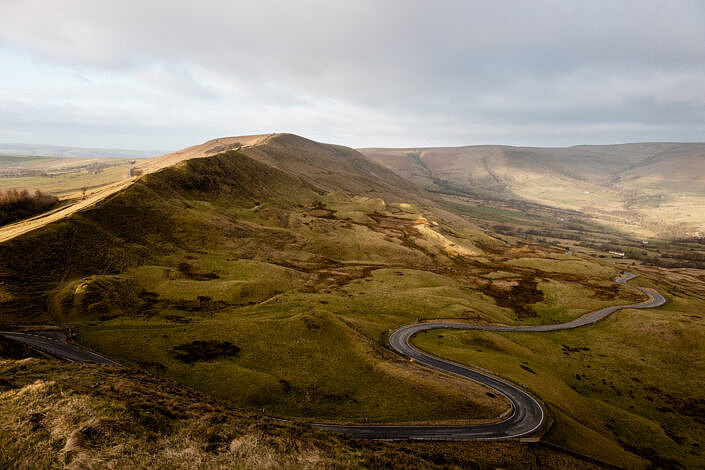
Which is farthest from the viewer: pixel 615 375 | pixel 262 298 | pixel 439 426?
pixel 262 298

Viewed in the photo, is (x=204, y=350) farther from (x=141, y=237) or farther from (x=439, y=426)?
(x=141, y=237)

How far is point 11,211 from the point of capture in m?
136

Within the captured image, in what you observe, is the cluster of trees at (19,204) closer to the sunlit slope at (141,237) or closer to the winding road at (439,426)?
the sunlit slope at (141,237)

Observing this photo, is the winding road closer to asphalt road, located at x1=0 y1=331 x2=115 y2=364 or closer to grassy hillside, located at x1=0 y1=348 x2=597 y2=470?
asphalt road, located at x1=0 y1=331 x2=115 y2=364

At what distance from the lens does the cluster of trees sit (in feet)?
438

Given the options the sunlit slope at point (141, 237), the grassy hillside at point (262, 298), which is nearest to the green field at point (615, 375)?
the grassy hillside at point (262, 298)

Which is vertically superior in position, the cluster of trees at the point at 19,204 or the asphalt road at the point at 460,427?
the cluster of trees at the point at 19,204

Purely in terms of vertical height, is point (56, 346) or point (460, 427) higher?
point (56, 346)

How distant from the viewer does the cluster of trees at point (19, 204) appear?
438ft

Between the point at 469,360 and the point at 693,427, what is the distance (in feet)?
155

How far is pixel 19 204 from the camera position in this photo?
14175cm

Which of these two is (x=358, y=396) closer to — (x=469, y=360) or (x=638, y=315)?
(x=469, y=360)

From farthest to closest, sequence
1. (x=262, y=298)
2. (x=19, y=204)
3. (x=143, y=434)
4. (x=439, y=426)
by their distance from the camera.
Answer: (x=19, y=204)
(x=262, y=298)
(x=439, y=426)
(x=143, y=434)

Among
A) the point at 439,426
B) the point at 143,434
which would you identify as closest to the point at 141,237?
the point at 143,434
